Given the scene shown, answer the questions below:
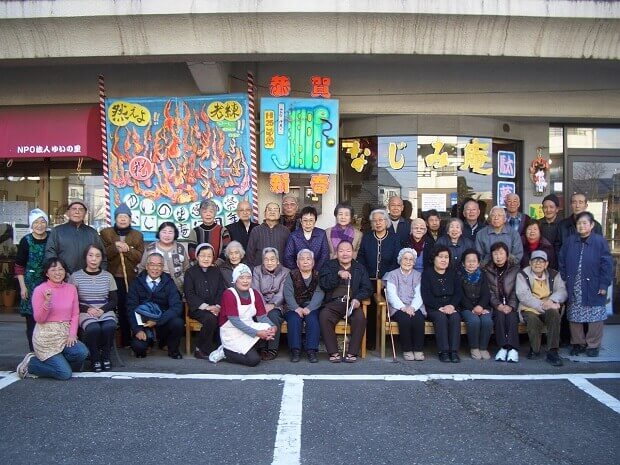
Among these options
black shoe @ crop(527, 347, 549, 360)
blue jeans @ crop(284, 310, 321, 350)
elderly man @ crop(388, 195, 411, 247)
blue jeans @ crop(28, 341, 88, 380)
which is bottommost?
black shoe @ crop(527, 347, 549, 360)

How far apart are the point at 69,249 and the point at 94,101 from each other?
10.8ft

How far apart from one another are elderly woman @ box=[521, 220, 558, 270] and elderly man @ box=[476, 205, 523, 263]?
0.17m

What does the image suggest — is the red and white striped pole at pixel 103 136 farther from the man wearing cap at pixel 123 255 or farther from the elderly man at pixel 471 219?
the elderly man at pixel 471 219

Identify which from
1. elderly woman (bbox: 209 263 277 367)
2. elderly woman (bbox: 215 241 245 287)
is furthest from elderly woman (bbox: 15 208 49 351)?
elderly woman (bbox: 209 263 277 367)

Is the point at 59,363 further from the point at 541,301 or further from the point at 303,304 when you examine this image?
the point at 541,301

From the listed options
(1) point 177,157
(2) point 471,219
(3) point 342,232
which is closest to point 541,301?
(2) point 471,219

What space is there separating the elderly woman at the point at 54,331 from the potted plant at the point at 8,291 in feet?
12.9

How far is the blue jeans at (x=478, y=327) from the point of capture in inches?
245

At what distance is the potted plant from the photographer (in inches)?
352

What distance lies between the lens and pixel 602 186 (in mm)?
8688

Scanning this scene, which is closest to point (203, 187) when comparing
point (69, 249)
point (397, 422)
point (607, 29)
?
point (69, 249)

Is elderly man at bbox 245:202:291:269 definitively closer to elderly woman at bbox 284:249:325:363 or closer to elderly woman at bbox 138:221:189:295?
elderly woman at bbox 284:249:325:363

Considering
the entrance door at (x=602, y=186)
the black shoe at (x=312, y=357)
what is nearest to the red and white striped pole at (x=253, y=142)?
the black shoe at (x=312, y=357)

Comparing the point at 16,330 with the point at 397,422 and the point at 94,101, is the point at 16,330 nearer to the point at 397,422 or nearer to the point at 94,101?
the point at 94,101
